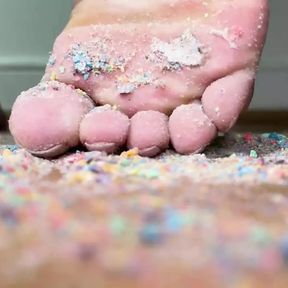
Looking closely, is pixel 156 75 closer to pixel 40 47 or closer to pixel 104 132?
pixel 104 132

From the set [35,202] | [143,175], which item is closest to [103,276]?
[35,202]

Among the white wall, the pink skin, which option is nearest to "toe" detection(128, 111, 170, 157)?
the pink skin

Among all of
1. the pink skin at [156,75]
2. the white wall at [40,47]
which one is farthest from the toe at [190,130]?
the white wall at [40,47]

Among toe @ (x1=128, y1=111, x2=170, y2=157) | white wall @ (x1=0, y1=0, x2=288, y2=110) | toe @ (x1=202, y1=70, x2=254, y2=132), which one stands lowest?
white wall @ (x1=0, y1=0, x2=288, y2=110)

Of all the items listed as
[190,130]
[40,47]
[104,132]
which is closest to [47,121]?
[104,132]

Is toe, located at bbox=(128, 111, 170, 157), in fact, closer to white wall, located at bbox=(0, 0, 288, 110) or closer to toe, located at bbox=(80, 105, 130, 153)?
toe, located at bbox=(80, 105, 130, 153)

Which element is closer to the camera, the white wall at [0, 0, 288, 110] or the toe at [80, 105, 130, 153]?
the toe at [80, 105, 130, 153]

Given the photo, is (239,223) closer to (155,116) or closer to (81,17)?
(155,116)
